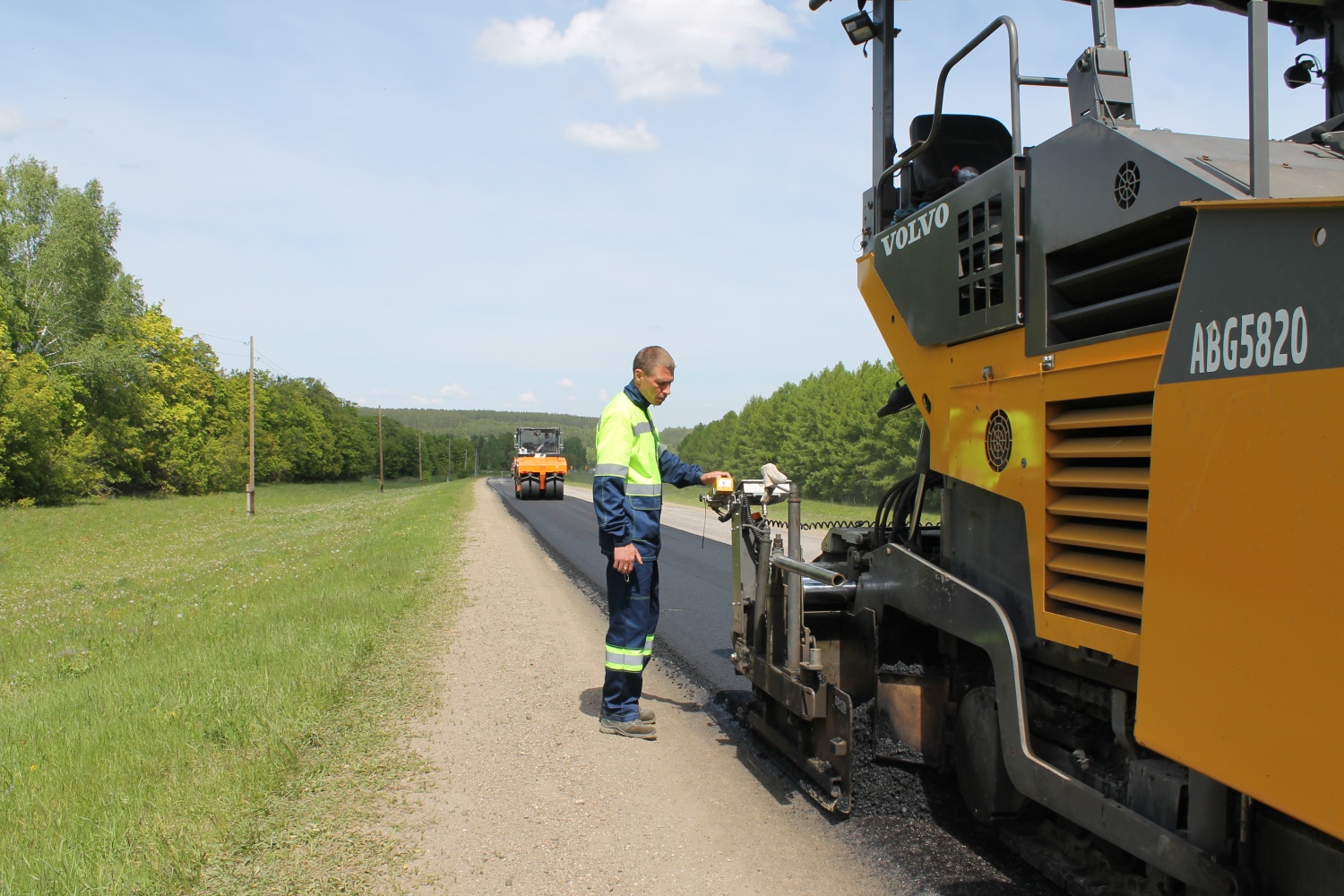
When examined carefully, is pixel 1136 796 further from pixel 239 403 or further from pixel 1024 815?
pixel 239 403

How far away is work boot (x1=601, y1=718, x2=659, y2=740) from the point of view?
16.7 ft

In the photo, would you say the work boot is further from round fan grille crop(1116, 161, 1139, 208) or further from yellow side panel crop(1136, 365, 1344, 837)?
round fan grille crop(1116, 161, 1139, 208)

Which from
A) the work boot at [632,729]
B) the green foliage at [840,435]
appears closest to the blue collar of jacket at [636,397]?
the work boot at [632,729]

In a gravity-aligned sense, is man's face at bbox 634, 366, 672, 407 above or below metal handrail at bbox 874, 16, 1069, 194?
below

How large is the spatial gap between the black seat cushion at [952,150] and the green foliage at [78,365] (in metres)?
41.8

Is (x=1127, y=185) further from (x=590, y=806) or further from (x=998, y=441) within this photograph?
(x=590, y=806)

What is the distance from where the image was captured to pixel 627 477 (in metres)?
5.12

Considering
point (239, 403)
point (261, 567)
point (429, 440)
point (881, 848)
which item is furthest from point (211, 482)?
point (429, 440)

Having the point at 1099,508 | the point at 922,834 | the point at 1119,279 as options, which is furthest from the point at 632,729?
the point at 1119,279

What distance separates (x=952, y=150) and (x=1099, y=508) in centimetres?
209

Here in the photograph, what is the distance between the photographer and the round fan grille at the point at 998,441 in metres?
3.00

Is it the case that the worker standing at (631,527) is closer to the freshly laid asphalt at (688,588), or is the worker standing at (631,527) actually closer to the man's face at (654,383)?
the man's face at (654,383)

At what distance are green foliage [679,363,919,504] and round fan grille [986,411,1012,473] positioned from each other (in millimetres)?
34806

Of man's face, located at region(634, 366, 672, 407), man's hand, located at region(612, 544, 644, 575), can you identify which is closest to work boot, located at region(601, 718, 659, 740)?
man's hand, located at region(612, 544, 644, 575)
